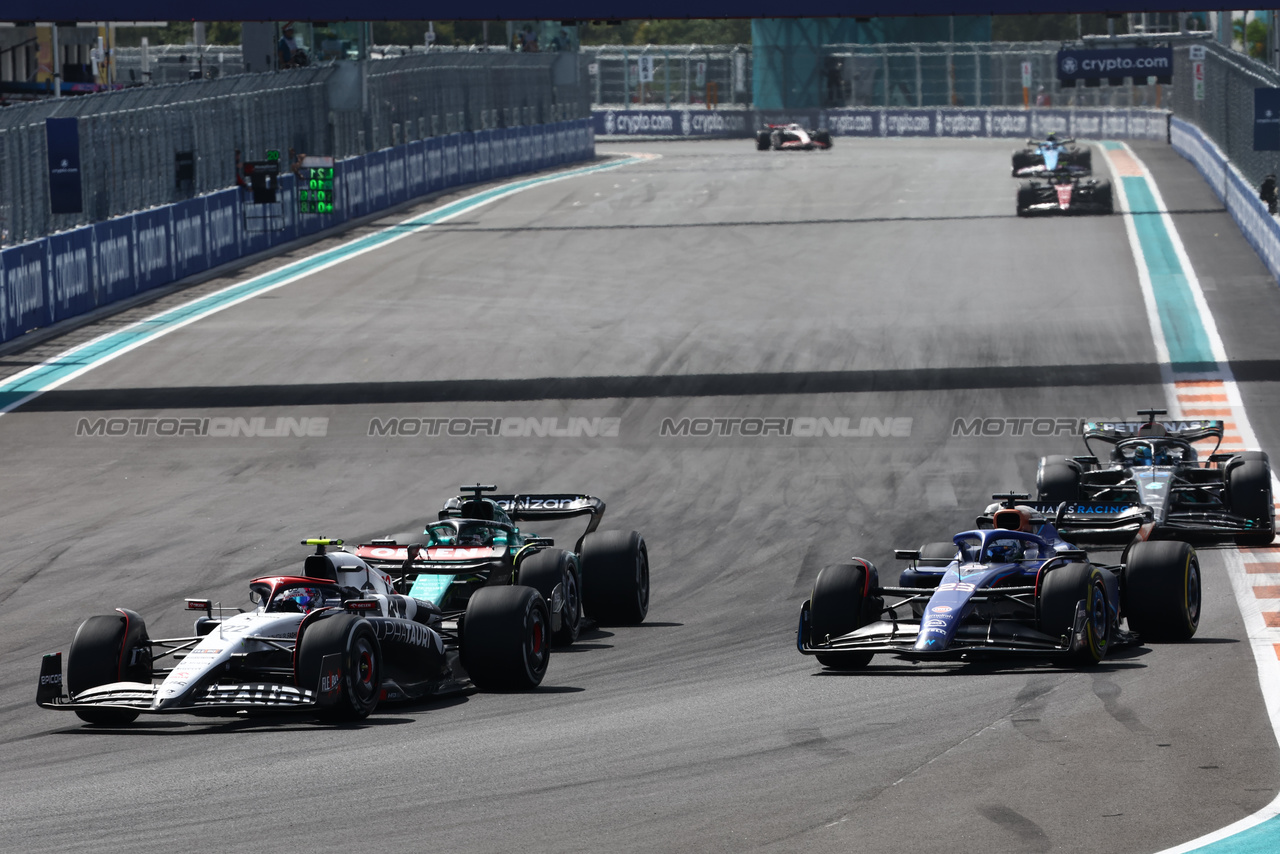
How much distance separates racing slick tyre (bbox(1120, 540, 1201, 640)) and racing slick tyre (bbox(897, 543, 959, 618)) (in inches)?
54.3

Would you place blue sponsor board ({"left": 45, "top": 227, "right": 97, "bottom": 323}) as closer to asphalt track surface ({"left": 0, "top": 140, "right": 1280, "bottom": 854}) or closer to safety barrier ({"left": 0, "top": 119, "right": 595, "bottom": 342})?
safety barrier ({"left": 0, "top": 119, "right": 595, "bottom": 342})

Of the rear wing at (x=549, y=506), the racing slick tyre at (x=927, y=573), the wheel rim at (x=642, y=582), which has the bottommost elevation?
the wheel rim at (x=642, y=582)

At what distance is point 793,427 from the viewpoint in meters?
25.1

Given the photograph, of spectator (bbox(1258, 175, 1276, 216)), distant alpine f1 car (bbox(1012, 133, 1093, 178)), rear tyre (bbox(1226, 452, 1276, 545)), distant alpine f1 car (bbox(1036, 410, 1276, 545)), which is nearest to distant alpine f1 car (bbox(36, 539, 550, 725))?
distant alpine f1 car (bbox(1036, 410, 1276, 545))

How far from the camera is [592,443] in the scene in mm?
24594

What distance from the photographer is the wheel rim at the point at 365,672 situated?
12.1m

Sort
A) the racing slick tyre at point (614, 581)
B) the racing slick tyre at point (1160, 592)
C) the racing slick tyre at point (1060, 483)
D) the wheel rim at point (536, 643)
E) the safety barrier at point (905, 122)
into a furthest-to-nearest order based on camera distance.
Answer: the safety barrier at point (905, 122)
the racing slick tyre at point (1060, 483)
the racing slick tyre at point (614, 581)
the racing slick tyre at point (1160, 592)
the wheel rim at point (536, 643)

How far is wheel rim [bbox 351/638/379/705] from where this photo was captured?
39.8 ft

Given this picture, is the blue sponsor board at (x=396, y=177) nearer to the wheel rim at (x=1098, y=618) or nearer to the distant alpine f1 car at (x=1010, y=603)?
the distant alpine f1 car at (x=1010, y=603)

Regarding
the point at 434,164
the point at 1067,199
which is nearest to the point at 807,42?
the point at 434,164

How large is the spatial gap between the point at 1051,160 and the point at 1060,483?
36473 millimetres

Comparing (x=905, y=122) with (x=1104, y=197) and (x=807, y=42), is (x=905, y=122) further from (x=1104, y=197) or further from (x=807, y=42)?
(x=1104, y=197)

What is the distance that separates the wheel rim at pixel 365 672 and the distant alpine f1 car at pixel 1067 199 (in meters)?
36.8

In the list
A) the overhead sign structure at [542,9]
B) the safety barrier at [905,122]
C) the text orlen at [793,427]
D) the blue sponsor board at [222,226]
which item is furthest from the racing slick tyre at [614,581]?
the safety barrier at [905,122]
